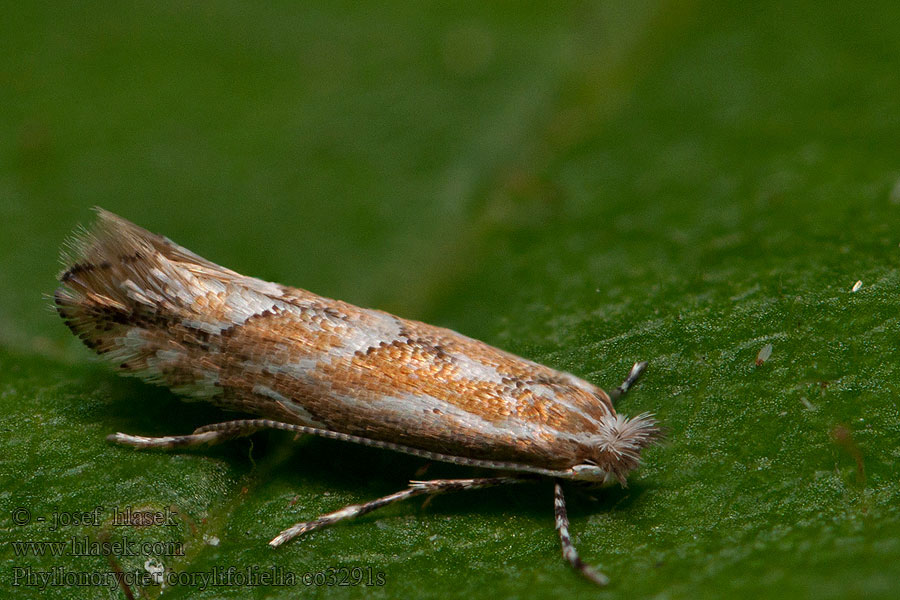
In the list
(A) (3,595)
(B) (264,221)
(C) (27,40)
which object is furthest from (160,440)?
(C) (27,40)

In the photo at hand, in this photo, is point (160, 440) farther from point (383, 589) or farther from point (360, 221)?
point (360, 221)

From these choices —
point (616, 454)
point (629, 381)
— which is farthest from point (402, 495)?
point (629, 381)

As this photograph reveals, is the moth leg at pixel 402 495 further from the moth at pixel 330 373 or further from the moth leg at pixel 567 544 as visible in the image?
the moth leg at pixel 567 544

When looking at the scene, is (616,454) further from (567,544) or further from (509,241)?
(509,241)

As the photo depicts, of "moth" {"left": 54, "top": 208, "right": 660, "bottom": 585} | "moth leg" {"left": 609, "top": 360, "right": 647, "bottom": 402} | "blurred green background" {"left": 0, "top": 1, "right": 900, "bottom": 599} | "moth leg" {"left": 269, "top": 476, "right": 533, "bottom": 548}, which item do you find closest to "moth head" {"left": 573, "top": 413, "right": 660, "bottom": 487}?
"moth" {"left": 54, "top": 208, "right": 660, "bottom": 585}

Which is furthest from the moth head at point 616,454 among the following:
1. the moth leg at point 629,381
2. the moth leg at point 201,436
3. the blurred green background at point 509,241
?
the moth leg at point 201,436
